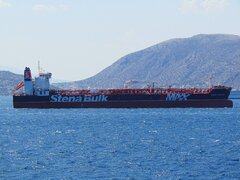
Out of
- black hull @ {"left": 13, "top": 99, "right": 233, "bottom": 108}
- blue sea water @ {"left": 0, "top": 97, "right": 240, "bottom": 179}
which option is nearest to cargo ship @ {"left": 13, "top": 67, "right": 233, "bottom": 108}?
black hull @ {"left": 13, "top": 99, "right": 233, "bottom": 108}

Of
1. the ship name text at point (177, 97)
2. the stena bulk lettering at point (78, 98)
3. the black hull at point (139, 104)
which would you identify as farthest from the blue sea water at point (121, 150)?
the stena bulk lettering at point (78, 98)

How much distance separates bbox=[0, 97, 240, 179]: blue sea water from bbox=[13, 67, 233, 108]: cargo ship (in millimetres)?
36175

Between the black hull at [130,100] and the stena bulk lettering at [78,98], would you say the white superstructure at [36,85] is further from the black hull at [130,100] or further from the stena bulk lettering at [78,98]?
the stena bulk lettering at [78,98]

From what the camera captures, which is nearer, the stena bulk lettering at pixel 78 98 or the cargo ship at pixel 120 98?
the cargo ship at pixel 120 98

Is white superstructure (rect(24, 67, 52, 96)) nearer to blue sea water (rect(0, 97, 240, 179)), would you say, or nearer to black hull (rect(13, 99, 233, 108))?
black hull (rect(13, 99, 233, 108))

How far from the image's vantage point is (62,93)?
147 m

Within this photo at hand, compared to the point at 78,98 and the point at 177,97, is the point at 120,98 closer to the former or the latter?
the point at 78,98

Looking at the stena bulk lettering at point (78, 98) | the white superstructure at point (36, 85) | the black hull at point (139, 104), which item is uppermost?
the white superstructure at point (36, 85)

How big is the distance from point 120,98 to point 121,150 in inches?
3028

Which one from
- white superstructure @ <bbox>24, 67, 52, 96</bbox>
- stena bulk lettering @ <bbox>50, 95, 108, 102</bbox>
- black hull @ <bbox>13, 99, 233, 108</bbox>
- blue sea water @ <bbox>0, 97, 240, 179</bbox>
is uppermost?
white superstructure @ <bbox>24, 67, 52, 96</bbox>

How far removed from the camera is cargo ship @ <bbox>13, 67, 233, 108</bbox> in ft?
453

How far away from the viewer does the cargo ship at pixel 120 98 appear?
13812 cm

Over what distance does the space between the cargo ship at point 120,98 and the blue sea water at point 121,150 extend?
36175mm

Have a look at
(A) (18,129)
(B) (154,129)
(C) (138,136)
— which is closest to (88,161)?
(C) (138,136)
